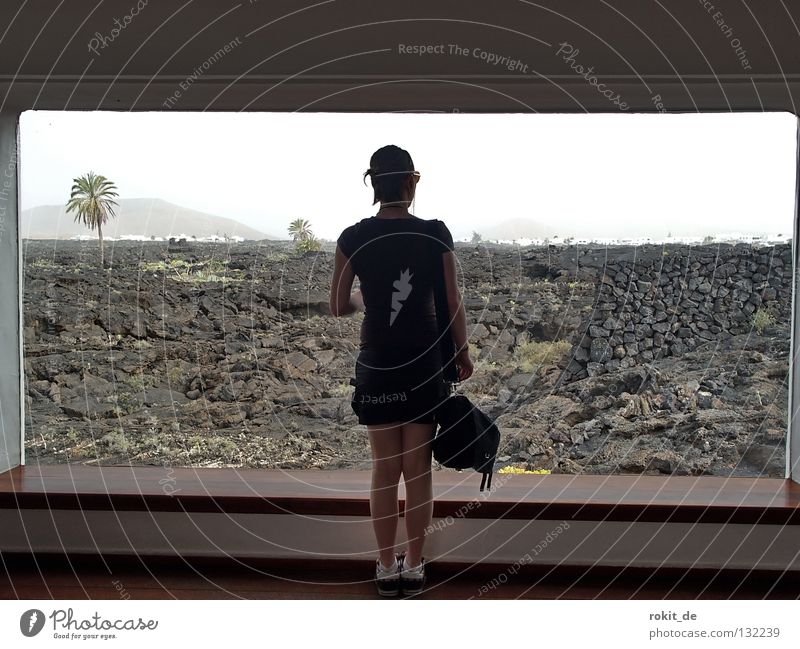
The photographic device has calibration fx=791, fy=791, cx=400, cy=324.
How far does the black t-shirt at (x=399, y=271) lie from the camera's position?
207cm

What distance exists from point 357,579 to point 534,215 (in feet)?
4.41

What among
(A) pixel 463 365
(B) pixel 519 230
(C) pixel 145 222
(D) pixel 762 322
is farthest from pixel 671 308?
(C) pixel 145 222

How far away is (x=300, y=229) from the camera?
277cm

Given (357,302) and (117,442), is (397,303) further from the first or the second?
(117,442)

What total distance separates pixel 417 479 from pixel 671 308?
1.15 meters

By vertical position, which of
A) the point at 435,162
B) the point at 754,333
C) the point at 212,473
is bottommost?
the point at 212,473

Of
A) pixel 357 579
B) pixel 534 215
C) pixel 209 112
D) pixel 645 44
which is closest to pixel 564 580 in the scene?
A: pixel 357 579

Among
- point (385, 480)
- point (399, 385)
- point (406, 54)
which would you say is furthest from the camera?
point (406, 54)

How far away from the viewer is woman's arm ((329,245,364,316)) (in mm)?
2127

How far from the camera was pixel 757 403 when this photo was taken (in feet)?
9.01

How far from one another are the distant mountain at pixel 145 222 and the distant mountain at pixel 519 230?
77 cm

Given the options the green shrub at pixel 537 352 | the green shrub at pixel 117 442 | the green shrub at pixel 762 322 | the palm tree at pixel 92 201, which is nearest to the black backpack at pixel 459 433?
the green shrub at pixel 537 352
